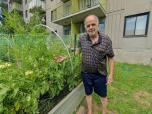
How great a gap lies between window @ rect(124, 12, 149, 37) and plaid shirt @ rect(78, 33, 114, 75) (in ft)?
23.5

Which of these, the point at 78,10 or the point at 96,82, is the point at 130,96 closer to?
the point at 96,82

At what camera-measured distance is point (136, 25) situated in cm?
924

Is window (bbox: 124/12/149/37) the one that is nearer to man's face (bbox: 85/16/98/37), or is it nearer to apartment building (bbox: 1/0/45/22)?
man's face (bbox: 85/16/98/37)

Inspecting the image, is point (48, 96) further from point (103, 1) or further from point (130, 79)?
point (103, 1)

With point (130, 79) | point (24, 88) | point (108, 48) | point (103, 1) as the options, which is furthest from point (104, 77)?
point (103, 1)

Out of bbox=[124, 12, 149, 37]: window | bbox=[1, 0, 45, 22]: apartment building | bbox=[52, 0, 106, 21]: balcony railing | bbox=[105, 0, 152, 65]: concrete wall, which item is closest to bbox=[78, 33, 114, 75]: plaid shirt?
bbox=[105, 0, 152, 65]: concrete wall

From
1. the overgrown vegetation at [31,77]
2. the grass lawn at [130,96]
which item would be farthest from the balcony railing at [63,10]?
the overgrown vegetation at [31,77]

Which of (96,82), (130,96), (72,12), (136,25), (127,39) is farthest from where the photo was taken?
(72,12)

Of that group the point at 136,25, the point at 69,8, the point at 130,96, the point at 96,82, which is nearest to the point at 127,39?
the point at 136,25

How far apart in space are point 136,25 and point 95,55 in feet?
25.8

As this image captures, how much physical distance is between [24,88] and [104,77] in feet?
4.54

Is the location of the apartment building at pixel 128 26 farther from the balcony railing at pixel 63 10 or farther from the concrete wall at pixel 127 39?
the balcony railing at pixel 63 10

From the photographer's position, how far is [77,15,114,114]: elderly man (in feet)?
7.91

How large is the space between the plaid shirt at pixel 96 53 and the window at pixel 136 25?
7.17m
